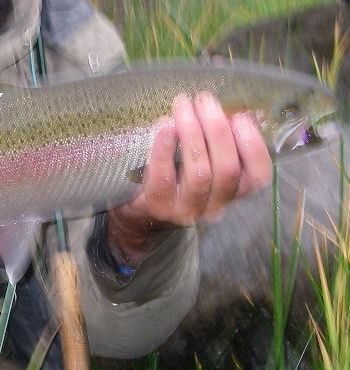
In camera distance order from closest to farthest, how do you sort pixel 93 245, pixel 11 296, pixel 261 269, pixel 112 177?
pixel 11 296
pixel 112 177
pixel 93 245
pixel 261 269

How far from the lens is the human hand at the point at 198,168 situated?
1.39 metres

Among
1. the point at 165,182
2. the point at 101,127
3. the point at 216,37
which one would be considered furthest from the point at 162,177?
the point at 216,37

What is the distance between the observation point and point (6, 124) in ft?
4.79

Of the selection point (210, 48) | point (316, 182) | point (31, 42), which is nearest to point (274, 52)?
point (210, 48)

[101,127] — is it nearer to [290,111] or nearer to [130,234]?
[130,234]

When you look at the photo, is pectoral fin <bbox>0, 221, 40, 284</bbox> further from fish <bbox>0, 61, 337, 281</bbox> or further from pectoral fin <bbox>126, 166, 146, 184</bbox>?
pectoral fin <bbox>126, 166, 146, 184</bbox>

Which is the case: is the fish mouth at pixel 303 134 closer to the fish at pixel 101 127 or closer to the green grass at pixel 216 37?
the fish at pixel 101 127

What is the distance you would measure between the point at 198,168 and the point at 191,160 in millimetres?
18

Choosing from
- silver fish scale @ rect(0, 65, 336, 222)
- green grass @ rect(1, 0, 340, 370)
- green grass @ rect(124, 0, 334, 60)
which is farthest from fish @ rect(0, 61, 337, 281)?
green grass @ rect(124, 0, 334, 60)

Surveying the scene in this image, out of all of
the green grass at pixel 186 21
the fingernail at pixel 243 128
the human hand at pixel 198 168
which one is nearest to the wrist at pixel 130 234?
the human hand at pixel 198 168

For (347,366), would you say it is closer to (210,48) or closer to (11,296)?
A: (11,296)

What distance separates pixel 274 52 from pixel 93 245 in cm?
112

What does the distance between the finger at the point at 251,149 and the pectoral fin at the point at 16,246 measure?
370 millimetres

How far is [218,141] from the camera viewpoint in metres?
1.39
